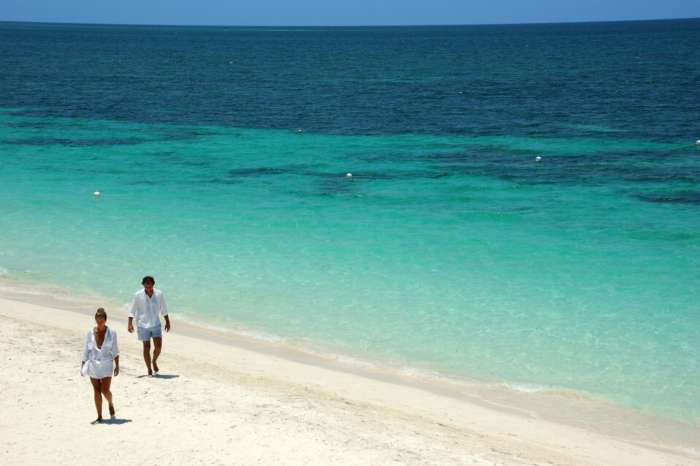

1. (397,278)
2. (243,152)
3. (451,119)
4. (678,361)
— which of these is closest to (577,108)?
(451,119)

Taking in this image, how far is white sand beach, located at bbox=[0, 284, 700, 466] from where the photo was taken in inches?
394

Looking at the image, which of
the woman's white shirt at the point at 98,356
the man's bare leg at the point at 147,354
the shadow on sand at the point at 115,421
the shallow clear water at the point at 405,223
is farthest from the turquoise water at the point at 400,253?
the woman's white shirt at the point at 98,356

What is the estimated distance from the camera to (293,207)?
2533 centimetres

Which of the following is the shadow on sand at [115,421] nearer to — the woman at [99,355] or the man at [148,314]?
the woman at [99,355]

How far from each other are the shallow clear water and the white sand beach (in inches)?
57.5

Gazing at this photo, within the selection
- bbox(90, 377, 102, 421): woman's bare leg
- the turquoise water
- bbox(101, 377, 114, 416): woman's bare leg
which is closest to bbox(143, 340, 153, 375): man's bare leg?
bbox(101, 377, 114, 416): woman's bare leg

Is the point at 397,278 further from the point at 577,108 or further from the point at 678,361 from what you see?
the point at 577,108

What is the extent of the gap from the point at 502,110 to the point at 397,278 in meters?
28.9

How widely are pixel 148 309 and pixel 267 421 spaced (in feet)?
8.67

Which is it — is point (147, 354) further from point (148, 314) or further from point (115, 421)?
point (115, 421)

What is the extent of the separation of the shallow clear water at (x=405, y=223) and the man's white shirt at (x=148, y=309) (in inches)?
159

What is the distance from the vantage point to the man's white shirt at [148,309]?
12.0 meters

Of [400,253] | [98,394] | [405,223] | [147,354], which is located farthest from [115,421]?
[405,223]

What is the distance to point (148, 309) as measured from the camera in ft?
39.9
